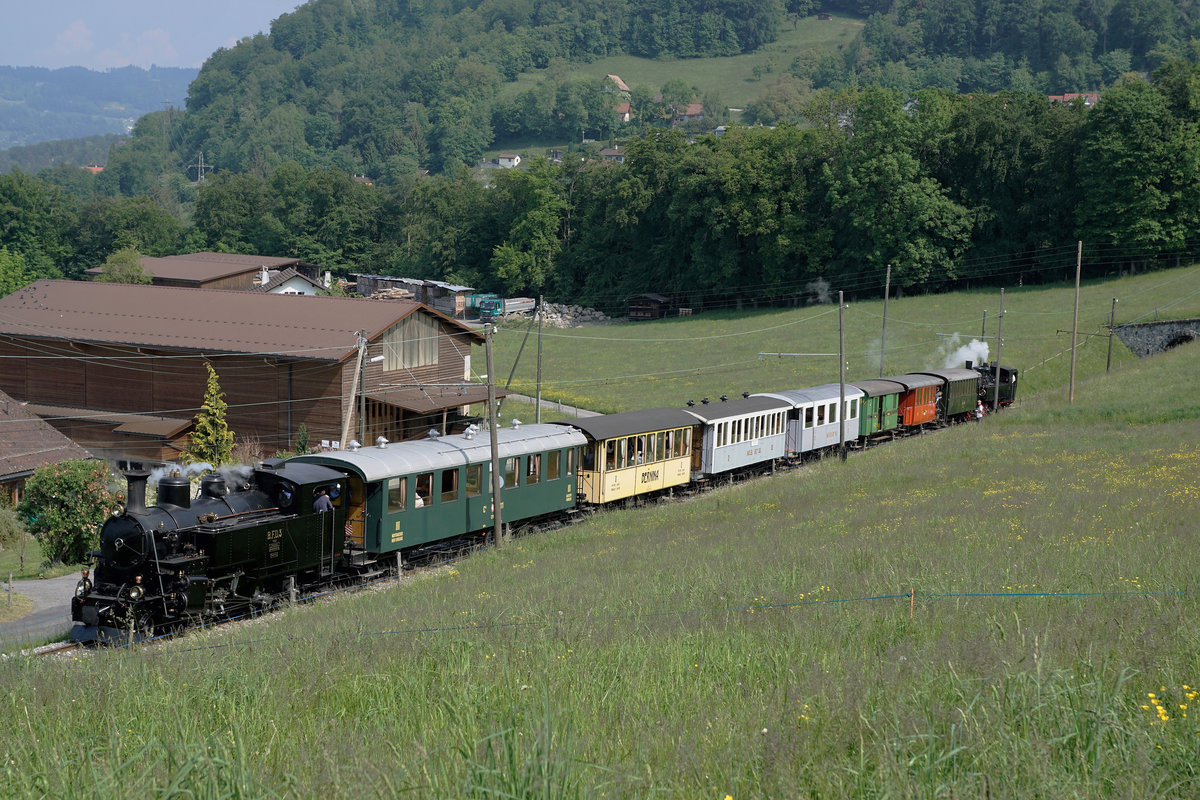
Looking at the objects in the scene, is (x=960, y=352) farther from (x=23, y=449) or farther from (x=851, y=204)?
(x=23, y=449)

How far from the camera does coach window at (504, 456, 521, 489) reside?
2715cm

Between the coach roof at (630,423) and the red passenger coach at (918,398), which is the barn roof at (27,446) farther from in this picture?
the red passenger coach at (918,398)

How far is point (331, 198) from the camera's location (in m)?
133

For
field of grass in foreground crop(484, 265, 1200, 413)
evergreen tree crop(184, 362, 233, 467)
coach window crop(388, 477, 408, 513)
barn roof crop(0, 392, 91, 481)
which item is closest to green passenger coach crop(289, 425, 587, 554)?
coach window crop(388, 477, 408, 513)

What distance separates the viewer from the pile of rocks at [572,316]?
99.3 m

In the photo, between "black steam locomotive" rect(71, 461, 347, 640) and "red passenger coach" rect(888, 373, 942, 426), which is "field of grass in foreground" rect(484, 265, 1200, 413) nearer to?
"red passenger coach" rect(888, 373, 942, 426)

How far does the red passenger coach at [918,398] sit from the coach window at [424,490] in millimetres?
28682

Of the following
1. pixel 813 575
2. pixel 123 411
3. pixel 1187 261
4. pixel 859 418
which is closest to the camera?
pixel 813 575

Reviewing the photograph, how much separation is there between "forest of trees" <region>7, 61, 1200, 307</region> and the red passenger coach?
37384 millimetres

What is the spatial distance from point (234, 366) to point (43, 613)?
74.9 feet

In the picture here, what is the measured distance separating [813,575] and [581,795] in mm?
10980

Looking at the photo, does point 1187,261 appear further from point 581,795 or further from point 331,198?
point 331,198

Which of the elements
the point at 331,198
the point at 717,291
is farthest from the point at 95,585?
the point at 331,198

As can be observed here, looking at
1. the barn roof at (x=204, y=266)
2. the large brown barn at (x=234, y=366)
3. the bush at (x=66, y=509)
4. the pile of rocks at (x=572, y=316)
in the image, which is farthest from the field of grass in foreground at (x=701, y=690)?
the barn roof at (x=204, y=266)
